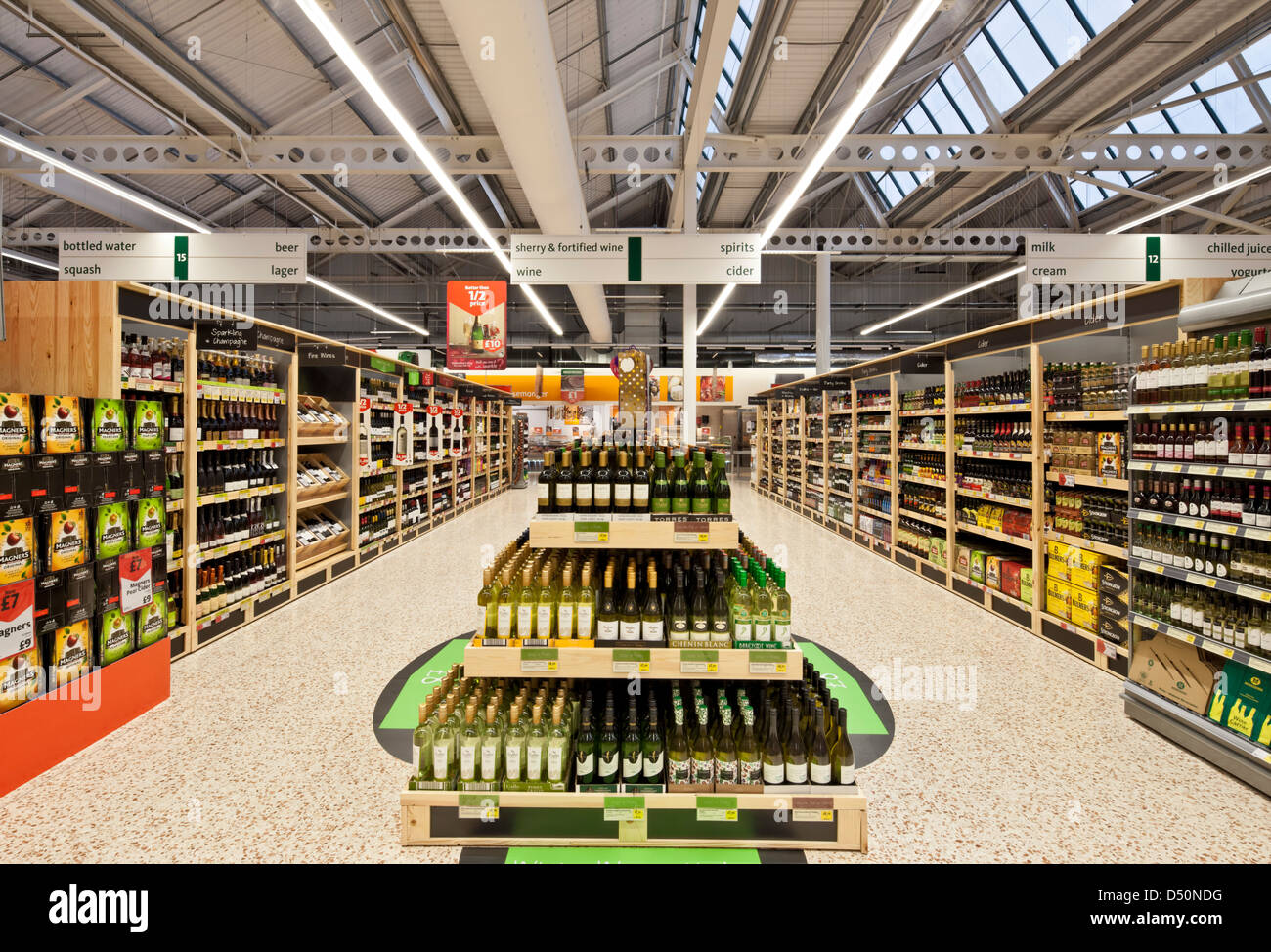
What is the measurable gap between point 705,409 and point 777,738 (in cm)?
2054

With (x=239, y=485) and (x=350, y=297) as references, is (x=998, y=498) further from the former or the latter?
(x=350, y=297)

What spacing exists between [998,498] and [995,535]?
359 millimetres

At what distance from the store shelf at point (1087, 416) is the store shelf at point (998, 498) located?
72 cm

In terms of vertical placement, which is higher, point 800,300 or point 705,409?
point 800,300

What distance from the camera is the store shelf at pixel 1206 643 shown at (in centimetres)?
270

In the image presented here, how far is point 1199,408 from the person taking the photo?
2.96 meters

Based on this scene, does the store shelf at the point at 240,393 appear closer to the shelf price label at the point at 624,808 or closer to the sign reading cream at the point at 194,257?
the sign reading cream at the point at 194,257

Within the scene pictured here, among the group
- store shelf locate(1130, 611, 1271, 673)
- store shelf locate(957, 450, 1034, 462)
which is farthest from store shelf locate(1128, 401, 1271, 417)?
store shelf locate(957, 450, 1034, 462)

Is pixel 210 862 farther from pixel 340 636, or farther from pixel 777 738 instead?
pixel 340 636

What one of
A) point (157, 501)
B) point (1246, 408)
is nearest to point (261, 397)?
point (157, 501)
